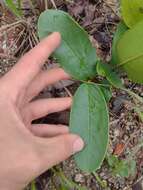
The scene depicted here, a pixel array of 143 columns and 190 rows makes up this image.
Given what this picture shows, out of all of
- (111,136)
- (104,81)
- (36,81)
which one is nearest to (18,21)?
(36,81)

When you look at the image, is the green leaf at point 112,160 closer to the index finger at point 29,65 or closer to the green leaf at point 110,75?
the green leaf at point 110,75

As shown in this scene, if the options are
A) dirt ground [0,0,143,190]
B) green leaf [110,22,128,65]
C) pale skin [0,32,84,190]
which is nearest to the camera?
pale skin [0,32,84,190]

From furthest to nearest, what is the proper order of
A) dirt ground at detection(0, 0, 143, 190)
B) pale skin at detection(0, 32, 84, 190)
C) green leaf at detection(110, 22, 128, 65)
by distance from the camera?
dirt ground at detection(0, 0, 143, 190)
green leaf at detection(110, 22, 128, 65)
pale skin at detection(0, 32, 84, 190)

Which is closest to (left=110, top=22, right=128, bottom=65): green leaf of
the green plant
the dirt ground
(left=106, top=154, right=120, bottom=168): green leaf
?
the green plant

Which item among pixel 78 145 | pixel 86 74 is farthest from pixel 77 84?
pixel 78 145

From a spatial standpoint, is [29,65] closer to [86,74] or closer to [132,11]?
[86,74]

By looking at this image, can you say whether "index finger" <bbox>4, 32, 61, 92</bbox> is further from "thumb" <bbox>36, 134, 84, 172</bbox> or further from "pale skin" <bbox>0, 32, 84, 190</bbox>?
"thumb" <bbox>36, 134, 84, 172</bbox>

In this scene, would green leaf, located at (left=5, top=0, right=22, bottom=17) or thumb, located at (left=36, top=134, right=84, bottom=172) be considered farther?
green leaf, located at (left=5, top=0, right=22, bottom=17)

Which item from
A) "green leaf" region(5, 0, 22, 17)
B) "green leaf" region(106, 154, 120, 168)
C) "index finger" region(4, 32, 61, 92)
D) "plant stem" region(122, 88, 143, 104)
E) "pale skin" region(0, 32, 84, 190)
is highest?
"green leaf" region(5, 0, 22, 17)

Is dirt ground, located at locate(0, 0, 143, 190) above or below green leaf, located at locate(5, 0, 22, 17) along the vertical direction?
below
